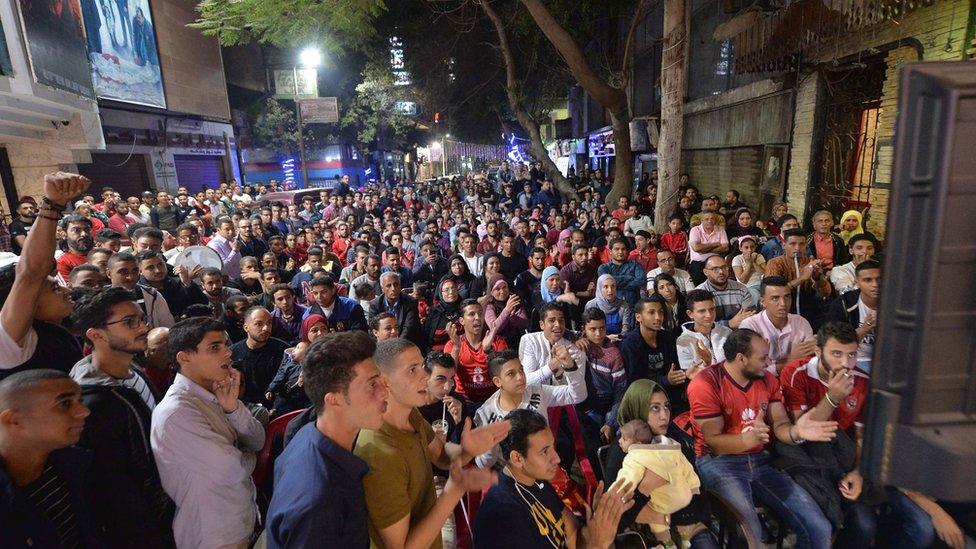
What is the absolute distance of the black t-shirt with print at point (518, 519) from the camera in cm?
219

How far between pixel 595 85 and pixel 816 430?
29.5 feet

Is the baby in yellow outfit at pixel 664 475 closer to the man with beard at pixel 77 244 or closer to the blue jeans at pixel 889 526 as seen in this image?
the blue jeans at pixel 889 526

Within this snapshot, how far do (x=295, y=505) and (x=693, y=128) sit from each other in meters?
15.0

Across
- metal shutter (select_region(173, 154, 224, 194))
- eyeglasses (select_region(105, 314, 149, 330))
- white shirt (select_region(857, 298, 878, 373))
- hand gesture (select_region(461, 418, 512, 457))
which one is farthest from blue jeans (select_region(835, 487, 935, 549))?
metal shutter (select_region(173, 154, 224, 194))

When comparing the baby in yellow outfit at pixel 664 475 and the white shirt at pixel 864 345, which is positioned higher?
the white shirt at pixel 864 345

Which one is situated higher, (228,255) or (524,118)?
(524,118)

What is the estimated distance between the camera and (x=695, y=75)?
1392cm

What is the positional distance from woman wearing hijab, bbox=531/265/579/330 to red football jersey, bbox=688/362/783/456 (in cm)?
268

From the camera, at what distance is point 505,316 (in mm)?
5453

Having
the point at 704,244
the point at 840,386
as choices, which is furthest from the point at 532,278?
the point at 840,386

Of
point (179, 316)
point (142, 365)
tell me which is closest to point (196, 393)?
point (142, 365)

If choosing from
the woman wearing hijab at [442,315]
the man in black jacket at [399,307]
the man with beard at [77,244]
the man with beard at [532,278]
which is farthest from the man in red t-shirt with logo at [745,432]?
the man with beard at [77,244]

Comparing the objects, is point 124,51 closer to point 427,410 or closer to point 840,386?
point 427,410

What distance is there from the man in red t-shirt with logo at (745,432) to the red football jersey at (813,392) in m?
0.16
